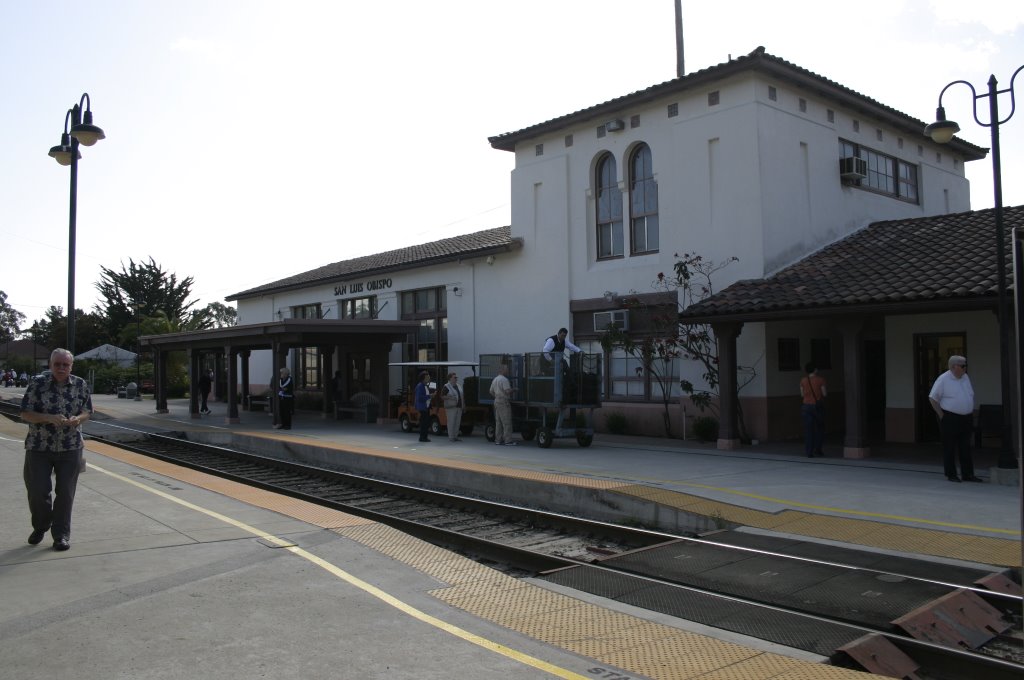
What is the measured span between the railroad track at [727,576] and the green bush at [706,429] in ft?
25.7

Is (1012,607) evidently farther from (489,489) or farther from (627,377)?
(627,377)

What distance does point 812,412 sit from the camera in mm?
15219

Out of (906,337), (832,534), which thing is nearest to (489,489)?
(832,534)

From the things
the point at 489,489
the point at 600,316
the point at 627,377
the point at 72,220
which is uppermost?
the point at 72,220

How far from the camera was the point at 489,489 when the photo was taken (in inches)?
532

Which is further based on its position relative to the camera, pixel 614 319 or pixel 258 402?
pixel 258 402

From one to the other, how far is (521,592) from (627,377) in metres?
14.3

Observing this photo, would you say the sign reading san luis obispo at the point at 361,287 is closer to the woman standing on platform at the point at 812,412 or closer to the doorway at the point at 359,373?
the doorway at the point at 359,373

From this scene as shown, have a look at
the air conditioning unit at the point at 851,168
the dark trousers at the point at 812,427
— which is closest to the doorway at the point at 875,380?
the air conditioning unit at the point at 851,168

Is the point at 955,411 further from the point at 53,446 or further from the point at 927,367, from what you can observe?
the point at 53,446

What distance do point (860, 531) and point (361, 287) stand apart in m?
23.9

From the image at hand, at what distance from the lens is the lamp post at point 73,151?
12648mm

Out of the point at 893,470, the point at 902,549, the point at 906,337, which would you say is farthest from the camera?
the point at 906,337

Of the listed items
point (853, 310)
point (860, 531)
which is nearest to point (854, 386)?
point (853, 310)
